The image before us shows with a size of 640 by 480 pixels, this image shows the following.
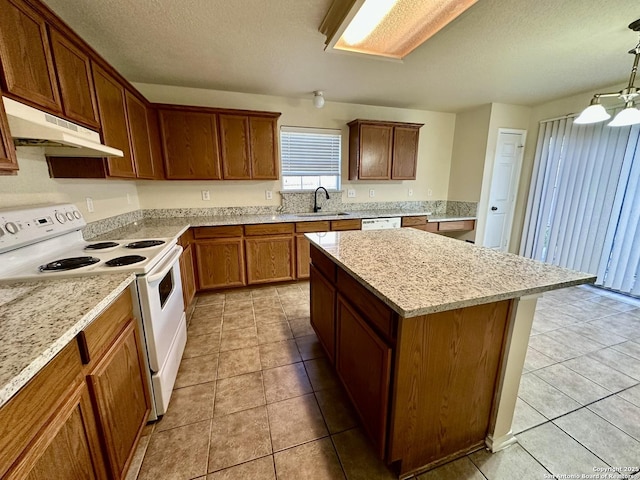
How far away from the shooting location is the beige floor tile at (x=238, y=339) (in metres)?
2.16

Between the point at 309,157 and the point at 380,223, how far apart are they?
136 cm

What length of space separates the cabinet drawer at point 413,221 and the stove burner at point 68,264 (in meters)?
3.34

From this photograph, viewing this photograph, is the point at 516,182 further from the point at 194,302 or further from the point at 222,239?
the point at 194,302

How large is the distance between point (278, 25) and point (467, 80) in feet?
6.99

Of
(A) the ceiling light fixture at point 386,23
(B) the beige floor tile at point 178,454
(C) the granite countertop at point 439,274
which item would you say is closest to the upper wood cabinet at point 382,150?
(A) the ceiling light fixture at point 386,23

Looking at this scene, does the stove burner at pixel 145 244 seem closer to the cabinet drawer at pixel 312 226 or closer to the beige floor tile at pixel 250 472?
the beige floor tile at pixel 250 472

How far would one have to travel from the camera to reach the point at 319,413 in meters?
1.53

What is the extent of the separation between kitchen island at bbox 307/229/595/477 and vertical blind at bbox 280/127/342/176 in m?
2.55

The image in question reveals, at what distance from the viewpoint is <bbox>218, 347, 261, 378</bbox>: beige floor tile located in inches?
73.7

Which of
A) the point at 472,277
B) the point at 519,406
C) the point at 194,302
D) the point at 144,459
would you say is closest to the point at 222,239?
the point at 194,302

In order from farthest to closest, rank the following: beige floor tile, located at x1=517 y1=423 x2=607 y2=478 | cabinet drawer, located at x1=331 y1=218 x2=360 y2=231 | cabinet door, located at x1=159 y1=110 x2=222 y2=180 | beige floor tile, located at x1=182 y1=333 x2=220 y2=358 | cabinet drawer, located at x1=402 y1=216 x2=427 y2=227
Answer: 1. cabinet drawer, located at x1=402 y1=216 x2=427 y2=227
2. cabinet drawer, located at x1=331 y1=218 x2=360 y2=231
3. cabinet door, located at x1=159 y1=110 x2=222 y2=180
4. beige floor tile, located at x1=182 y1=333 x2=220 y2=358
5. beige floor tile, located at x1=517 y1=423 x2=607 y2=478

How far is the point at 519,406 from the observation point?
1.58m

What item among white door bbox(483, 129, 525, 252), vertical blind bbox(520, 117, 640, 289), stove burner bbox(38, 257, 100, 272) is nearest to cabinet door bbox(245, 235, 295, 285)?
stove burner bbox(38, 257, 100, 272)

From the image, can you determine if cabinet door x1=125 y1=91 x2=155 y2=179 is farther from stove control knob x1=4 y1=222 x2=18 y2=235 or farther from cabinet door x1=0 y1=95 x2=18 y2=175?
cabinet door x1=0 y1=95 x2=18 y2=175
